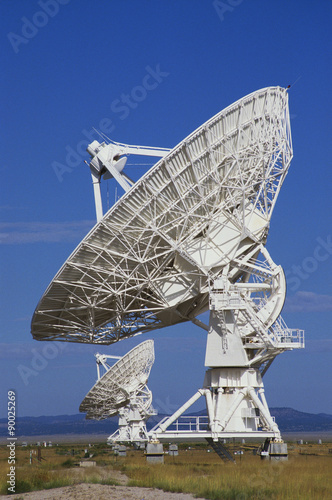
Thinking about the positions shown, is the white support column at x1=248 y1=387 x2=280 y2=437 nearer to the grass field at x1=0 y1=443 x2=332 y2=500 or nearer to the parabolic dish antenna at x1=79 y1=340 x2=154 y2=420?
the grass field at x1=0 y1=443 x2=332 y2=500

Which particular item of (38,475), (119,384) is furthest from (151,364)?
(38,475)

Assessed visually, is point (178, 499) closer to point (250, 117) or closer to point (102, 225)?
point (102, 225)

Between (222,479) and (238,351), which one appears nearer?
(222,479)

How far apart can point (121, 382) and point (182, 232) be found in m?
27.2

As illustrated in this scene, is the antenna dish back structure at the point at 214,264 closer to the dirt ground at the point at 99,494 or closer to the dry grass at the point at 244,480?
the dry grass at the point at 244,480

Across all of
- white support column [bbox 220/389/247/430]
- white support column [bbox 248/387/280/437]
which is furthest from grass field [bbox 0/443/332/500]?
white support column [bbox 220/389/247/430]

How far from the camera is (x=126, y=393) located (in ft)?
190

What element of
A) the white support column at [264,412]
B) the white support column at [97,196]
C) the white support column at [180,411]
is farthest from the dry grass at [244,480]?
the white support column at [97,196]

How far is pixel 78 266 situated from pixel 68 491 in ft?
33.2

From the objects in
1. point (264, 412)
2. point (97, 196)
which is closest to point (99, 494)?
point (264, 412)

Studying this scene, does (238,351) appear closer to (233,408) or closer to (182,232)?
(233,408)

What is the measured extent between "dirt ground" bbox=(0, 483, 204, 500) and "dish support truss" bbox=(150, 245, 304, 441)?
871 centimetres

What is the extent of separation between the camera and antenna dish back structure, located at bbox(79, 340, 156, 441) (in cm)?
5328

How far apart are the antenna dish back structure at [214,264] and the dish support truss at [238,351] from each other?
0.14ft
